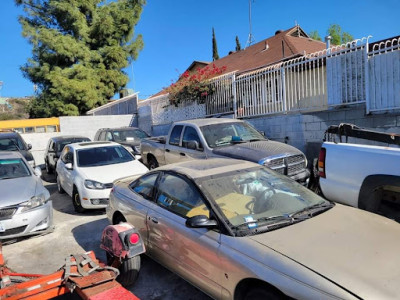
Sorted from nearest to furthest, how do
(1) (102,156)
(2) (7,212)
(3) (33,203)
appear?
(2) (7,212), (3) (33,203), (1) (102,156)

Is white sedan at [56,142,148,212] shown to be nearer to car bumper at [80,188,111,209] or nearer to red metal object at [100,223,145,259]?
car bumper at [80,188,111,209]

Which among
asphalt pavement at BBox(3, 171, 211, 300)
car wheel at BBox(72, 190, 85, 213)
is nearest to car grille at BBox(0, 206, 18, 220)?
asphalt pavement at BBox(3, 171, 211, 300)

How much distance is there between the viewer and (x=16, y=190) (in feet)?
18.1

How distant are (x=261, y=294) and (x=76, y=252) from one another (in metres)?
3.53

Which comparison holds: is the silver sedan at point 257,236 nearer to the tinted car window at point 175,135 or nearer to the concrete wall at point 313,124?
the tinted car window at point 175,135

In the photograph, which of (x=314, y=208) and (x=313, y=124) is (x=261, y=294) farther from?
(x=313, y=124)

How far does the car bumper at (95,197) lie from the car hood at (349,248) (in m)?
4.51

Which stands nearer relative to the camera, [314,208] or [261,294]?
[261,294]

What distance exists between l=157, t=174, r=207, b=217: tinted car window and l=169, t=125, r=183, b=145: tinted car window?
411cm

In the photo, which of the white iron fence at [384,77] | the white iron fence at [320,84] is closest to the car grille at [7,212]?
the white iron fence at [320,84]

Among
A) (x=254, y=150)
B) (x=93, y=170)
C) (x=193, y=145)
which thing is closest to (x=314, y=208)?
(x=254, y=150)

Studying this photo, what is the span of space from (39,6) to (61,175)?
21.3m

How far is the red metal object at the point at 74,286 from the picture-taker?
2801 millimetres

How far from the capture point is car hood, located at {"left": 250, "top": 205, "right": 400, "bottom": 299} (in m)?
2.10
